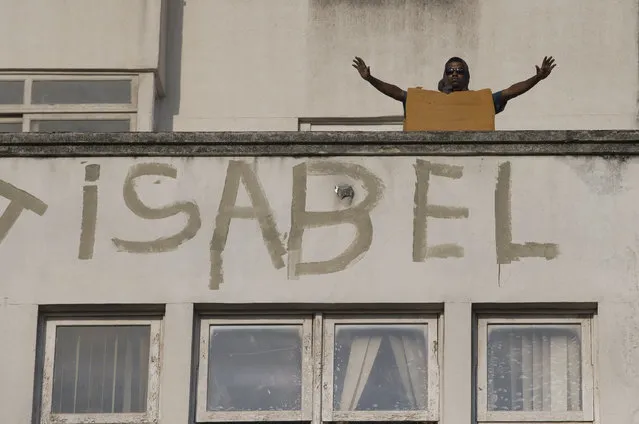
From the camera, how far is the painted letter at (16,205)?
2200cm

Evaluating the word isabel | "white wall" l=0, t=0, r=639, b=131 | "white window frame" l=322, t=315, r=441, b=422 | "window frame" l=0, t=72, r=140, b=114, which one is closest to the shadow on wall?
"white wall" l=0, t=0, r=639, b=131

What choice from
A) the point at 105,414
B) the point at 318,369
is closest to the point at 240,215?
the point at 318,369

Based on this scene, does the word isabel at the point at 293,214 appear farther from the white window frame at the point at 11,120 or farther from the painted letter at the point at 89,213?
the white window frame at the point at 11,120

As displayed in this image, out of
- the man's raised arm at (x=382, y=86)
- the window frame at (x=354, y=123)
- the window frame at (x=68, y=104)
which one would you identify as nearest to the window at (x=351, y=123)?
the window frame at (x=354, y=123)

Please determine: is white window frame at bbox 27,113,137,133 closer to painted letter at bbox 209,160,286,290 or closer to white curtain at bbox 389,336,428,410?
painted letter at bbox 209,160,286,290

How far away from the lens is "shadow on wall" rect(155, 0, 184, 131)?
26.9 m

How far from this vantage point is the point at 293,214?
2188 cm

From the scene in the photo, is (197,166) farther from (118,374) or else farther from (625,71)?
(625,71)

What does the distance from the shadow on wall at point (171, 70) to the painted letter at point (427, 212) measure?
5.51 m

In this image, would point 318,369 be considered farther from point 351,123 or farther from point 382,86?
point 351,123

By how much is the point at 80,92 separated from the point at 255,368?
20.1ft

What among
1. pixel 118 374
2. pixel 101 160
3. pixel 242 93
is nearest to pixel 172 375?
pixel 118 374

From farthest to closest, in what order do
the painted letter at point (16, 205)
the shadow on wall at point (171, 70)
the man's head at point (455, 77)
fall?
the shadow on wall at point (171, 70), the man's head at point (455, 77), the painted letter at point (16, 205)

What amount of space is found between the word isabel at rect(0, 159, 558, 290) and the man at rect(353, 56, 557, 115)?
1508 millimetres
